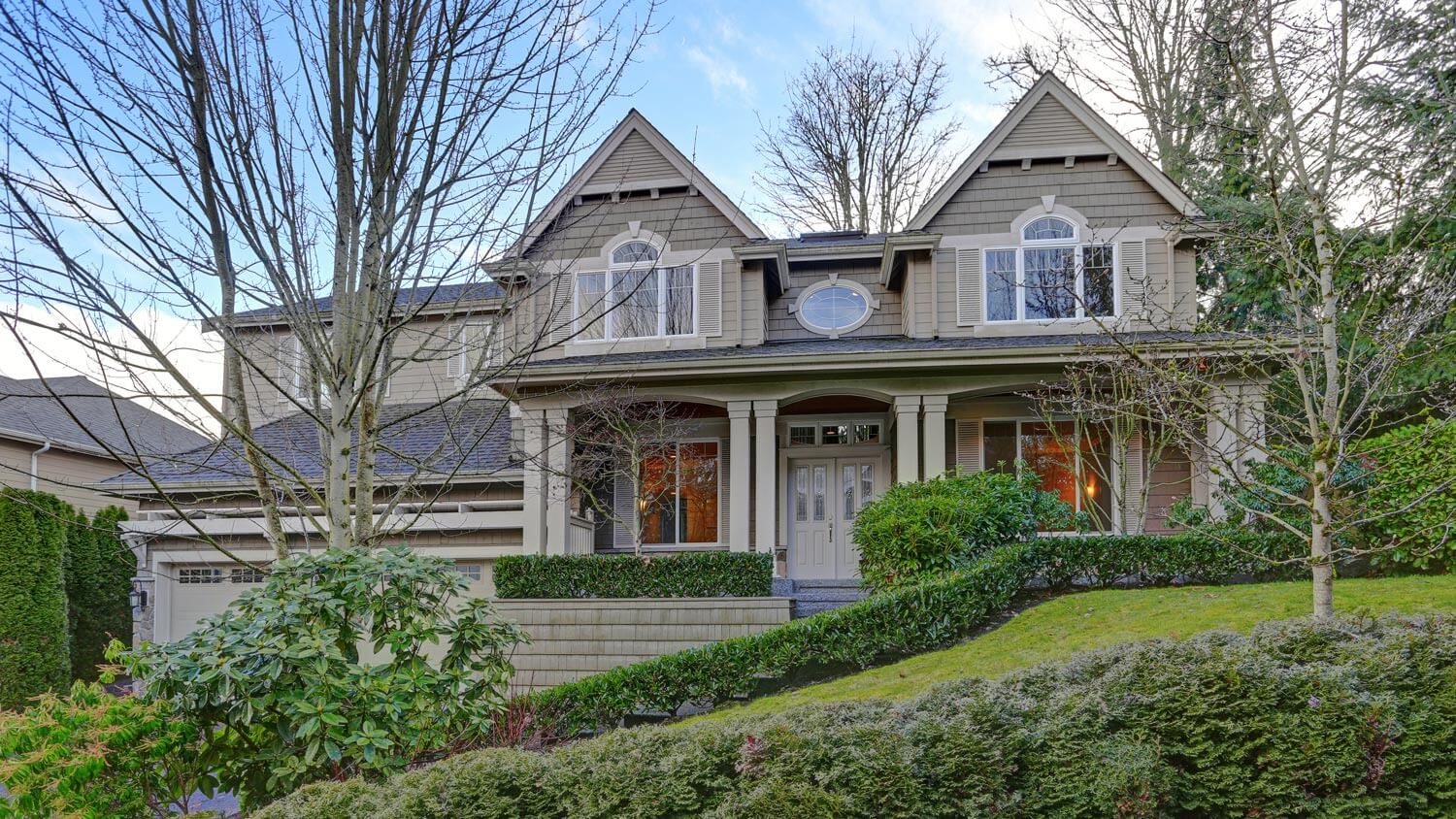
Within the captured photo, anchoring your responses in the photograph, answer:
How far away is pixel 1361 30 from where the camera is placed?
7191 millimetres

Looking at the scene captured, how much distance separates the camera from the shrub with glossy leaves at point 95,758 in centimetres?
405

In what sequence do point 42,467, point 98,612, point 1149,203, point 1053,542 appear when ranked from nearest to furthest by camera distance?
point 1053,542 < point 1149,203 < point 98,612 < point 42,467

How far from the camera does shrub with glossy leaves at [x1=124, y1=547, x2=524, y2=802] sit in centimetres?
453

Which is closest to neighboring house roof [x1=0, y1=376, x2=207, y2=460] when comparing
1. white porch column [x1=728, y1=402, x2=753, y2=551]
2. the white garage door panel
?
the white garage door panel

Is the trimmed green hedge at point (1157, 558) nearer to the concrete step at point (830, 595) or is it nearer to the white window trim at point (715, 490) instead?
the concrete step at point (830, 595)

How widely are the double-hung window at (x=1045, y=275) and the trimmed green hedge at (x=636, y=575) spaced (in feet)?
18.4

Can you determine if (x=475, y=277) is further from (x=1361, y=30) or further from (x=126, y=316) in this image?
(x=1361, y=30)

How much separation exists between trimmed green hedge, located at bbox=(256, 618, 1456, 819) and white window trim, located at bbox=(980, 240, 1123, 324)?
9327 millimetres

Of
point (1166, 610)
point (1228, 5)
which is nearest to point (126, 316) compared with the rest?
point (1228, 5)

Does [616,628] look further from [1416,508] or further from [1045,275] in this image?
[1416,508]

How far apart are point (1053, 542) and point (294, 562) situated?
8.17 meters

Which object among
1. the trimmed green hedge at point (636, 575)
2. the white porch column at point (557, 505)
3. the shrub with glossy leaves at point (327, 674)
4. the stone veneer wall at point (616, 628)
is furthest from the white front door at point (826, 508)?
the shrub with glossy leaves at point (327, 674)

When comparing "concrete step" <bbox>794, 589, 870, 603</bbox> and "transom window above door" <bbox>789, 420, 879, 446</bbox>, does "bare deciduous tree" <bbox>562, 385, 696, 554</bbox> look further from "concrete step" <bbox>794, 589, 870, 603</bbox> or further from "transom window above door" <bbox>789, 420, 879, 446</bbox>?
"concrete step" <bbox>794, 589, 870, 603</bbox>

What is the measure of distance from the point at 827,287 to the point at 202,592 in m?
10.9
